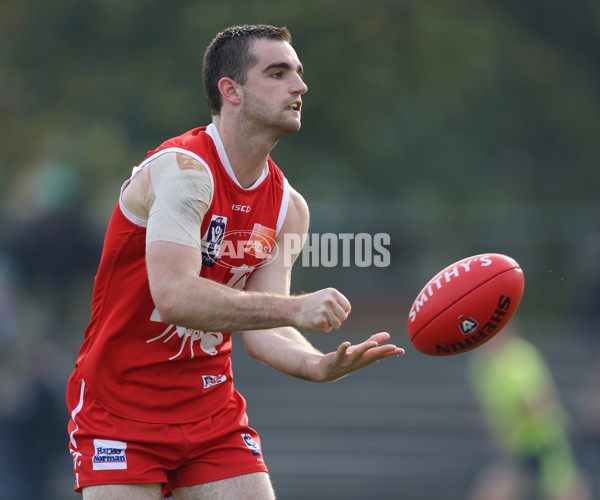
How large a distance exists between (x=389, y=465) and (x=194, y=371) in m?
9.98

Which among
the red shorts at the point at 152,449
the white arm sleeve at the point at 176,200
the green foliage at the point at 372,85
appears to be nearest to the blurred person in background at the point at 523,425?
the red shorts at the point at 152,449

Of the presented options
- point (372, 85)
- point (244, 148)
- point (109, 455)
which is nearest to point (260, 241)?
point (244, 148)

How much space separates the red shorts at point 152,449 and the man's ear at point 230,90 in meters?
1.48

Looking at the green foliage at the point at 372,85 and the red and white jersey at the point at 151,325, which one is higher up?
the green foliage at the point at 372,85

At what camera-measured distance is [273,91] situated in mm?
4801

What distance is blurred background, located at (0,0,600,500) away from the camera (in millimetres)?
15367

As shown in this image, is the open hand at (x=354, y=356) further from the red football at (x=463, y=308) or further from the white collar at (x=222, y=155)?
the white collar at (x=222, y=155)

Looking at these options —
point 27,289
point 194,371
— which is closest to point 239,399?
point 194,371

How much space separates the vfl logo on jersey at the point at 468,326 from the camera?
4.93 meters

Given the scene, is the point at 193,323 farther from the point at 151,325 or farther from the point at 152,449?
the point at 152,449

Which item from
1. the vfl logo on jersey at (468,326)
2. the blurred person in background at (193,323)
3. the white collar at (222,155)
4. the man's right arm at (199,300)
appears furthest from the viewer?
the vfl logo on jersey at (468,326)

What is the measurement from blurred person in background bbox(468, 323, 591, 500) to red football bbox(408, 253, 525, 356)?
625cm

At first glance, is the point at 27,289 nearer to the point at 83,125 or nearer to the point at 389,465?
the point at 389,465

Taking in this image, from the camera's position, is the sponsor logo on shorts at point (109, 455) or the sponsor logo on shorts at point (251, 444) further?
the sponsor logo on shorts at point (251, 444)
